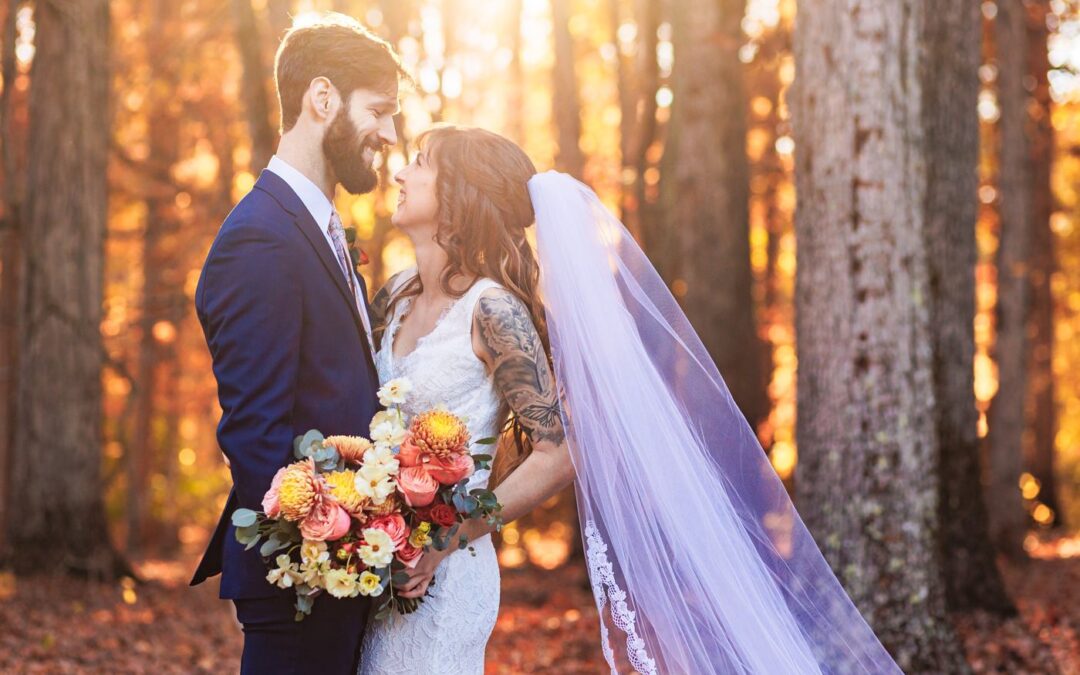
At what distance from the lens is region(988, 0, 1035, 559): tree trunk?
40.7ft

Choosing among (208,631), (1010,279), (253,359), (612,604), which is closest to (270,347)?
(253,359)

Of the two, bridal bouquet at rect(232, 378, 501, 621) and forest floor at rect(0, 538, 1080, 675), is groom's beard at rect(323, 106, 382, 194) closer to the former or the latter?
bridal bouquet at rect(232, 378, 501, 621)

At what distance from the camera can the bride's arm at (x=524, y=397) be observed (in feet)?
11.2

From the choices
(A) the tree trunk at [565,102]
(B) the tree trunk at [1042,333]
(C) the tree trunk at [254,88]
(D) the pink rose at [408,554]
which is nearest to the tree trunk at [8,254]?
(C) the tree trunk at [254,88]

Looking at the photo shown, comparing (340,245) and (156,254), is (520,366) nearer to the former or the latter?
(340,245)

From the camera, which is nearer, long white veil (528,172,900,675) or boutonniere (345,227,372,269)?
long white veil (528,172,900,675)

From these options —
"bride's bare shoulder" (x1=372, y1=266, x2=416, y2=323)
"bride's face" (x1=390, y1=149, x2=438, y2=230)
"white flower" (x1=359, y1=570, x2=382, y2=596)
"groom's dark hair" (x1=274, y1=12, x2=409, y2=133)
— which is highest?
"groom's dark hair" (x1=274, y1=12, x2=409, y2=133)

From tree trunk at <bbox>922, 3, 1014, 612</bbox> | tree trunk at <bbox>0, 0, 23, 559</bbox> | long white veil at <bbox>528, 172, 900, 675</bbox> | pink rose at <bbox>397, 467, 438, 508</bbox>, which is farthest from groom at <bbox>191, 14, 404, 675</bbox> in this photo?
tree trunk at <bbox>0, 0, 23, 559</bbox>

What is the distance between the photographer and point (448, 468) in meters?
3.01

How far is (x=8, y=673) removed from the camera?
6.90m

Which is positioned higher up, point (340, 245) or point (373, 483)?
point (340, 245)

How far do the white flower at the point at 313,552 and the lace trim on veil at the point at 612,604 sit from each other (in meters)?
0.91

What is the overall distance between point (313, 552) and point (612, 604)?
1.02 m

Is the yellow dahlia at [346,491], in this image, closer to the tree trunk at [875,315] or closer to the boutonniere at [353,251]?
the boutonniere at [353,251]
